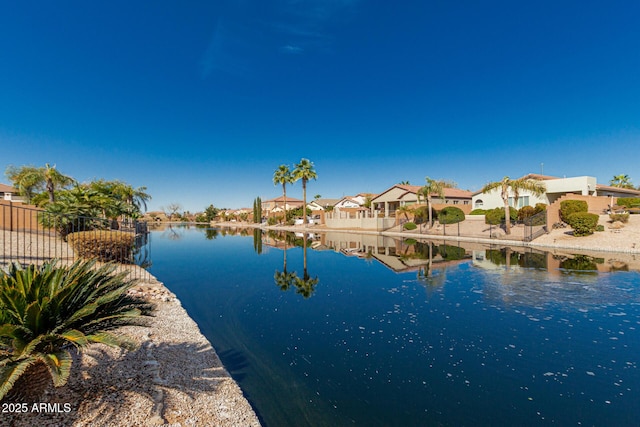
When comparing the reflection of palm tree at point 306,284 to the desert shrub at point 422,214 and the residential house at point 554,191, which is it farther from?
the desert shrub at point 422,214

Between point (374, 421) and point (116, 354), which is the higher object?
point (116, 354)

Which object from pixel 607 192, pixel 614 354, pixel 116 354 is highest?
pixel 607 192

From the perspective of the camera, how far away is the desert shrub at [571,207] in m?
26.5

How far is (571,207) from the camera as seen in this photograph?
26734mm

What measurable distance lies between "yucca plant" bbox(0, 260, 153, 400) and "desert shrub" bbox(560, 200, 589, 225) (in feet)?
107

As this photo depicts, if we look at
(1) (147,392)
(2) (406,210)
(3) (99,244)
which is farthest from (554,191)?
(1) (147,392)

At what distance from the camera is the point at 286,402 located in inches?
186

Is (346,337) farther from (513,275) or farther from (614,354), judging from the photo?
(513,275)

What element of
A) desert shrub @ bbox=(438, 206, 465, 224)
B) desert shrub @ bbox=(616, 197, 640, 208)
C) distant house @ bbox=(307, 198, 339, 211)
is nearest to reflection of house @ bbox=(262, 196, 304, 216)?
distant house @ bbox=(307, 198, 339, 211)

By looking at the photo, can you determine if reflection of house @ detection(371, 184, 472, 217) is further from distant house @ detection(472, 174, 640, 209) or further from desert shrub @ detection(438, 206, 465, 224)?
distant house @ detection(472, 174, 640, 209)

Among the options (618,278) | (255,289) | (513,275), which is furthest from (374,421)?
(618,278)

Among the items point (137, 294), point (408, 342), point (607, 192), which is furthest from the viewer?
point (607, 192)

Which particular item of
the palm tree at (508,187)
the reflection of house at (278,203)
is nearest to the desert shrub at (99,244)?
the palm tree at (508,187)

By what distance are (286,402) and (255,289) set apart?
7608mm
